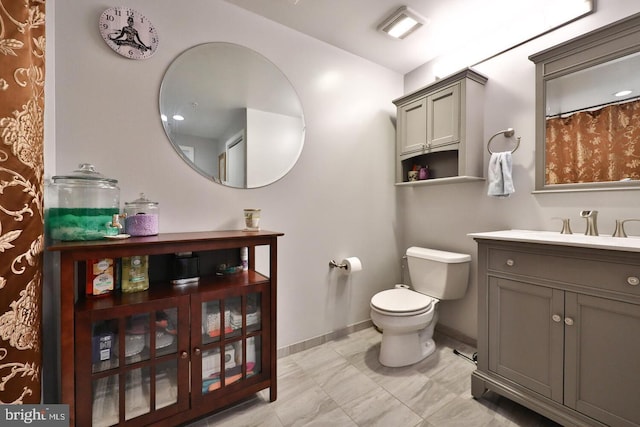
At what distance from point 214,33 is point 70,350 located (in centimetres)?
184

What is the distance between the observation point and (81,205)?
51.3 inches

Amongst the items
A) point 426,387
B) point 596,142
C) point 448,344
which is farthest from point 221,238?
point 596,142

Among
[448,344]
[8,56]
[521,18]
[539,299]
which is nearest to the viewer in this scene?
[8,56]

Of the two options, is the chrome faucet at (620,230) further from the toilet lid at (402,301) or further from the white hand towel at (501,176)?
the toilet lid at (402,301)

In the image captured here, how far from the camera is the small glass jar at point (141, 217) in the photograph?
1353 millimetres

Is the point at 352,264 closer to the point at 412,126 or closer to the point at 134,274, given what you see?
the point at 412,126

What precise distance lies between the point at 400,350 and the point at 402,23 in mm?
2303

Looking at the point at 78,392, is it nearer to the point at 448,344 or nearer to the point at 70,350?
the point at 70,350

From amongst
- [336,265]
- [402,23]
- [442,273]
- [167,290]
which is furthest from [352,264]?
[402,23]

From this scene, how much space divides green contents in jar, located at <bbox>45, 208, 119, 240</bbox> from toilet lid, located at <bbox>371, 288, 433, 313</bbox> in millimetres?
1647

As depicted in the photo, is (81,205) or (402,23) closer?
(81,205)

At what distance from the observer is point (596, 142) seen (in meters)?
1.55

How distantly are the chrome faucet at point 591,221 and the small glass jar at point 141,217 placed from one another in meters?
2.31

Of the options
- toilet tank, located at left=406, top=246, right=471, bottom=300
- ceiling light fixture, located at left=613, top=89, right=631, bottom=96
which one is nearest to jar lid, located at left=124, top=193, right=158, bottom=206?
toilet tank, located at left=406, top=246, right=471, bottom=300
